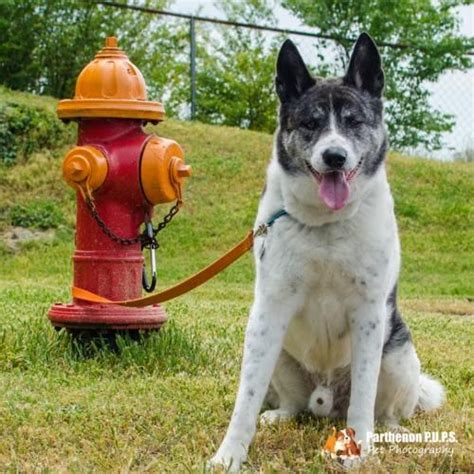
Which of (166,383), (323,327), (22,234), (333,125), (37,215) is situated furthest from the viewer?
(37,215)

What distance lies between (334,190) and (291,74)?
512 mm

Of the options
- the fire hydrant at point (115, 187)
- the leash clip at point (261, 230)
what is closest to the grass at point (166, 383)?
the fire hydrant at point (115, 187)

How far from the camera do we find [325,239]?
3662 mm

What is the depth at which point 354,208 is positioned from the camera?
3680mm

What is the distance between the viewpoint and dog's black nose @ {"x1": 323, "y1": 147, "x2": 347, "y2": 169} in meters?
3.50

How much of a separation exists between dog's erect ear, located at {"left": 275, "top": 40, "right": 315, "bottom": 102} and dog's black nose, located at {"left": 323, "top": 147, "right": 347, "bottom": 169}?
0.40 m

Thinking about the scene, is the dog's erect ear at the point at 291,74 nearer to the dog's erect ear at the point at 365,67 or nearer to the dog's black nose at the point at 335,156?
the dog's erect ear at the point at 365,67

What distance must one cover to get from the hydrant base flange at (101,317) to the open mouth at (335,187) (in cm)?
189

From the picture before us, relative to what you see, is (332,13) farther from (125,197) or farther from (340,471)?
(340,471)

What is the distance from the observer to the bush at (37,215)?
1295 cm

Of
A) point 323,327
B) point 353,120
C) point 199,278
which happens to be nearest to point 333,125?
point 353,120

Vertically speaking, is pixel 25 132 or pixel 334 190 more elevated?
pixel 25 132

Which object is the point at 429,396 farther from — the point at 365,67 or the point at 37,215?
the point at 37,215

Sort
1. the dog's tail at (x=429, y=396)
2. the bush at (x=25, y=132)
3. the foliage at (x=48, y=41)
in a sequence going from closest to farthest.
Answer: the dog's tail at (x=429, y=396) < the bush at (x=25, y=132) < the foliage at (x=48, y=41)
